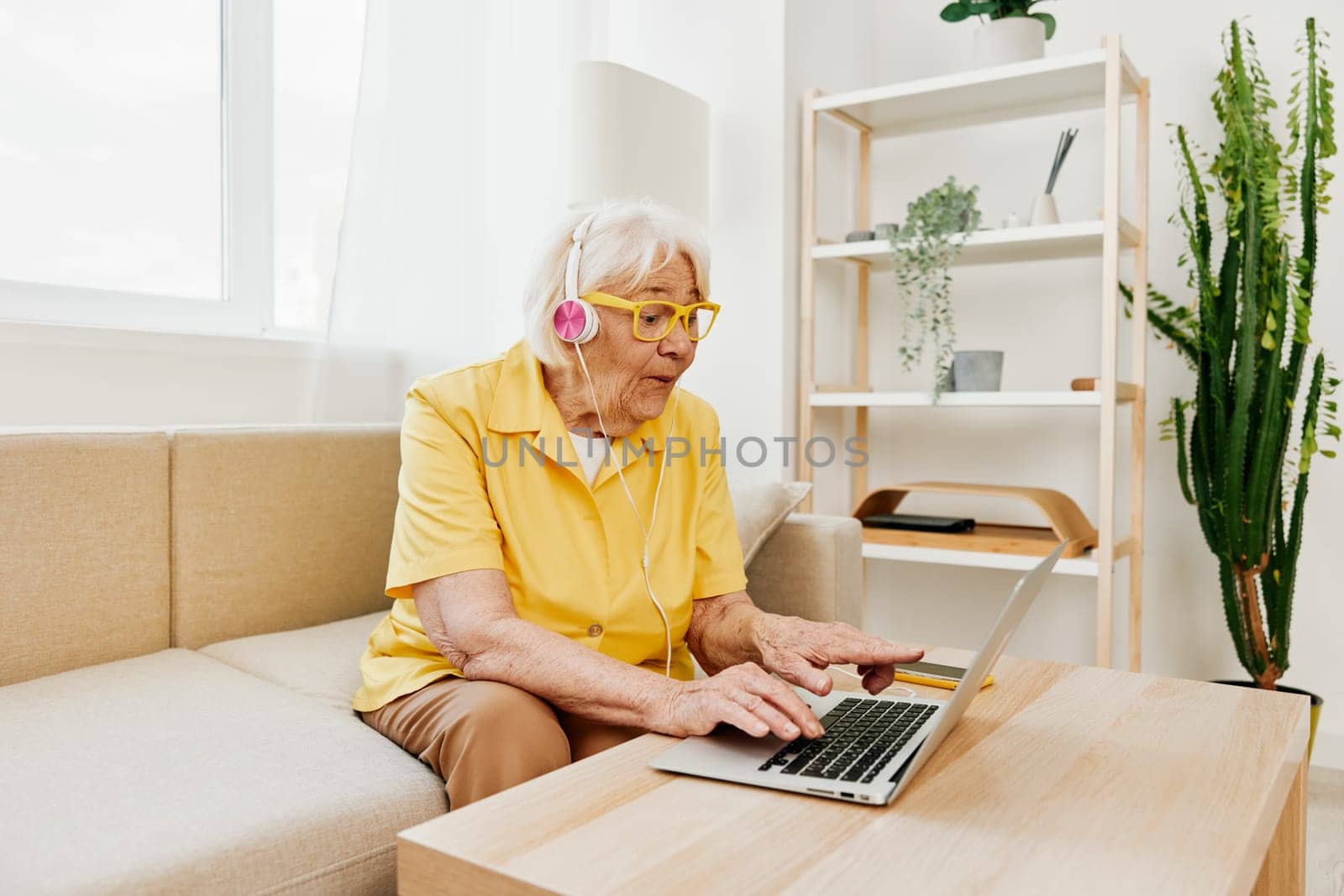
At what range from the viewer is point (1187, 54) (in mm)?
2578

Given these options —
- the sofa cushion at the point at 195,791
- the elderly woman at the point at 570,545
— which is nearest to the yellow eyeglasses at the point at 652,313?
the elderly woman at the point at 570,545

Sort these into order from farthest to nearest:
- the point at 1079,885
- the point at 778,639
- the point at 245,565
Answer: the point at 245,565 < the point at 778,639 < the point at 1079,885

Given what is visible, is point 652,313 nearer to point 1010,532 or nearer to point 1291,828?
point 1291,828

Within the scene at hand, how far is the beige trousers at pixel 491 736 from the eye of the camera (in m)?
1.17

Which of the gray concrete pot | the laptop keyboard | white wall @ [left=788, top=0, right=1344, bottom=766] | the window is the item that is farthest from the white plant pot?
the laptop keyboard

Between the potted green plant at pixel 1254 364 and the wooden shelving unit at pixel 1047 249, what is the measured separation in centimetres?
17

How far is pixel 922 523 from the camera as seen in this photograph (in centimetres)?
251

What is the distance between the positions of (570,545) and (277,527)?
674 mm

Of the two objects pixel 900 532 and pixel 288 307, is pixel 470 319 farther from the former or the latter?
pixel 900 532

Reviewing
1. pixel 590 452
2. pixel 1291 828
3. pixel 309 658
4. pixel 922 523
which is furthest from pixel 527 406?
pixel 922 523

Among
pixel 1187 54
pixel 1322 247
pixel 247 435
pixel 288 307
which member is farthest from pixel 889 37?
pixel 247 435

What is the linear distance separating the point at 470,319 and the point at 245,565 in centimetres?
98

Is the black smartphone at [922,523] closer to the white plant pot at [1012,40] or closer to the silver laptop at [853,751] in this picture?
the white plant pot at [1012,40]

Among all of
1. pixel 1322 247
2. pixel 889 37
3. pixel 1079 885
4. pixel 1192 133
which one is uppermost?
pixel 889 37
